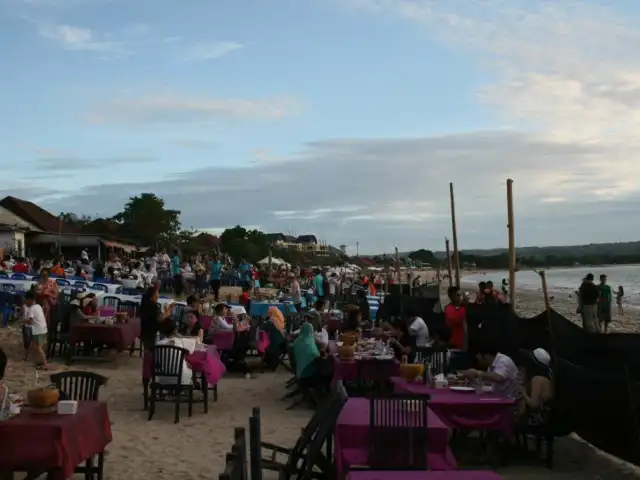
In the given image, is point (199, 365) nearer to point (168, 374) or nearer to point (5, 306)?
point (168, 374)

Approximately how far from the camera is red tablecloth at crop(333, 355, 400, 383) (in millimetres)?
8852

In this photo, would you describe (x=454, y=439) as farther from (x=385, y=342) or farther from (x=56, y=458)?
(x=56, y=458)

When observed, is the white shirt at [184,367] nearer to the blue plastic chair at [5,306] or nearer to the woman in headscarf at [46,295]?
the woman in headscarf at [46,295]

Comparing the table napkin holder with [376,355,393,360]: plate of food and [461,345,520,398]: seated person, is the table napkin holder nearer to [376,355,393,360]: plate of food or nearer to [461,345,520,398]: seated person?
[461,345,520,398]: seated person

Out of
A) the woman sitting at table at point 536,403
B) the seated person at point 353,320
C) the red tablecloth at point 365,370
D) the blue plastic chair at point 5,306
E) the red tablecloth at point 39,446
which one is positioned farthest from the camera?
the blue plastic chair at point 5,306

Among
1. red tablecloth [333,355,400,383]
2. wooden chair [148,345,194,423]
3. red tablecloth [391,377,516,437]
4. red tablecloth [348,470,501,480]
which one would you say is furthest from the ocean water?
red tablecloth [348,470,501,480]

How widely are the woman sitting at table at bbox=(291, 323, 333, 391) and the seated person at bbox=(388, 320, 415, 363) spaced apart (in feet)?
2.98

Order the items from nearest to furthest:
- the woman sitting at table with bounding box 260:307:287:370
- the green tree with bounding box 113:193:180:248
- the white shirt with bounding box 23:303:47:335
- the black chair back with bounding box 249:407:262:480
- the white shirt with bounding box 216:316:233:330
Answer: the black chair back with bounding box 249:407:262:480
the white shirt with bounding box 23:303:47:335
the white shirt with bounding box 216:316:233:330
the woman sitting at table with bounding box 260:307:287:370
the green tree with bounding box 113:193:180:248

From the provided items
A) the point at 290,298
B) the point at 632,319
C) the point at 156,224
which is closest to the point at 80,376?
the point at 290,298

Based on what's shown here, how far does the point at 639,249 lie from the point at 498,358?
184882 millimetres

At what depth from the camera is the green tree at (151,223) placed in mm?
56594

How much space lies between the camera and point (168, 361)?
28.3ft

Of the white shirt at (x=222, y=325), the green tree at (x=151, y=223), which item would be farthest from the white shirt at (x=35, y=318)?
the green tree at (x=151, y=223)

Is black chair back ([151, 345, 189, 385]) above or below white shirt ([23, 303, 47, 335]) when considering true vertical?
below
